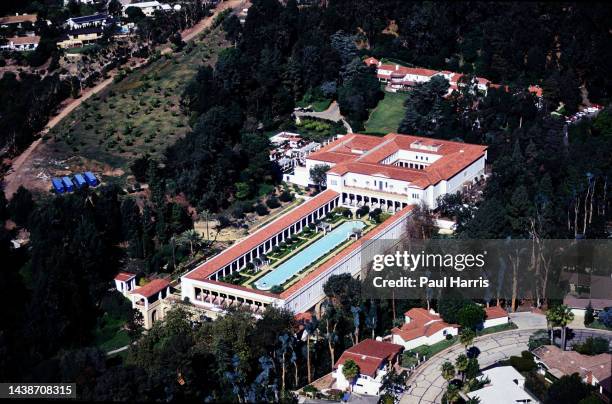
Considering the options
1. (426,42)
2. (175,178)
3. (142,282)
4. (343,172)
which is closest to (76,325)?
(142,282)

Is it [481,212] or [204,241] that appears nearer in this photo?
[481,212]

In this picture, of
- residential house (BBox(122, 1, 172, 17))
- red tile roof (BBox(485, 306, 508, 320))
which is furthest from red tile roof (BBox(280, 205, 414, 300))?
residential house (BBox(122, 1, 172, 17))

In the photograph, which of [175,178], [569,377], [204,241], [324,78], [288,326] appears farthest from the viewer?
[324,78]

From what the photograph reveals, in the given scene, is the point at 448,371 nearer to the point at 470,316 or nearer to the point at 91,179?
the point at 470,316

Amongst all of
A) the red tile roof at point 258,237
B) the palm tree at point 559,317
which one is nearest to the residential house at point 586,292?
the palm tree at point 559,317

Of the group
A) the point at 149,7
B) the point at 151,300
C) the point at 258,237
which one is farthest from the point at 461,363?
the point at 149,7

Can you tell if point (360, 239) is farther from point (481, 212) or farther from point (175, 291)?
point (175, 291)

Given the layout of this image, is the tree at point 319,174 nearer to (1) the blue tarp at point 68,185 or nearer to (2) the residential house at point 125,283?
(2) the residential house at point 125,283
